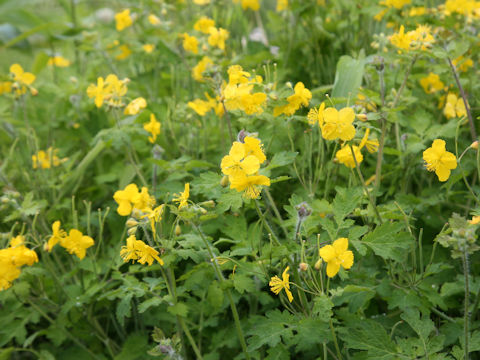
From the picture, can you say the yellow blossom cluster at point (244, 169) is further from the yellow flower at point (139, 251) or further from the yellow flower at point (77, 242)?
the yellow flower at point (77, 242)

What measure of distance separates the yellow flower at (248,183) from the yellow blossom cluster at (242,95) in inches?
12.8

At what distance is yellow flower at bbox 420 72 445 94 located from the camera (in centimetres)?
199

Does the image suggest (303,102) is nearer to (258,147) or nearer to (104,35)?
(258,147)

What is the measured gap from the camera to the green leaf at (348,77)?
1.87 m

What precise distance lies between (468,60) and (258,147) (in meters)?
1.24

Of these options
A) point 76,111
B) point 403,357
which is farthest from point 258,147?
point 76,111

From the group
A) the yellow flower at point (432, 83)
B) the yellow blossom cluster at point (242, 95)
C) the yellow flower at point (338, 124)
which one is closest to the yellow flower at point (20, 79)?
the yellow blossom cluster at point (242, 95)

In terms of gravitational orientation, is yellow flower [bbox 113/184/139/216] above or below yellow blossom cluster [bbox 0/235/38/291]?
above

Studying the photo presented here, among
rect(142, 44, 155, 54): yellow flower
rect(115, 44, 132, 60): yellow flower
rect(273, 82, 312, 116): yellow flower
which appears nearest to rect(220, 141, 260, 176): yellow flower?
rect(273, 82, 312, 116): yellow flower

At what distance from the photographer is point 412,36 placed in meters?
1.56

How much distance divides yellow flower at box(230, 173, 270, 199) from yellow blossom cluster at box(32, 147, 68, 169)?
1.17 metres

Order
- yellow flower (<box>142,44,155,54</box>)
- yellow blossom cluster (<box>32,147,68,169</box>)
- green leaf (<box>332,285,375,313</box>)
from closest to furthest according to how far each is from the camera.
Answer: green leaf (<box>332,285,375,313</box>), yellow blossom cluster (<box>32,147,68,169</box>), yellow flower (<box>142,44,155,54</box>)

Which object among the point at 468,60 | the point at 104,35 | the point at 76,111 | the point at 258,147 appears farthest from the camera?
the point at 104,35

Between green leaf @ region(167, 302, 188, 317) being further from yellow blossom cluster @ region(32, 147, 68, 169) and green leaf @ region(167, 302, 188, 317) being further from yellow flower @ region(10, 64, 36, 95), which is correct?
yellow flower @ region(10, 64, 36, 95)
